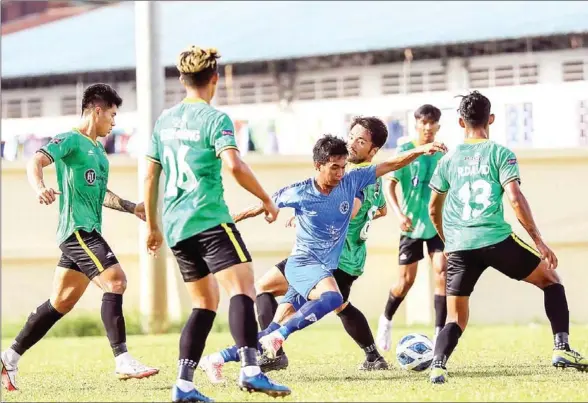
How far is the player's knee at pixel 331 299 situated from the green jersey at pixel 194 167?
4.66 ft

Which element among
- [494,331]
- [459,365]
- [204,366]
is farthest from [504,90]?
[204,366]

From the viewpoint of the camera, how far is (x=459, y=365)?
1064cm

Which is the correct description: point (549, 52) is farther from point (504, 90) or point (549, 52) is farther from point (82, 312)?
point (82, 312)

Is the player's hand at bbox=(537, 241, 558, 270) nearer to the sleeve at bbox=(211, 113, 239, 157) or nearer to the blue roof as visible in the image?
the sleeve at bbox=(211, 113, 239, 157)

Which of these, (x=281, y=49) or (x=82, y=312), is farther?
(x=281, y=49)

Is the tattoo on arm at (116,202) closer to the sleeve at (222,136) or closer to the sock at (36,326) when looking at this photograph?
the sock at (36,326)

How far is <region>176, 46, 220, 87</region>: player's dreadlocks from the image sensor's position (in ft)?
25.6

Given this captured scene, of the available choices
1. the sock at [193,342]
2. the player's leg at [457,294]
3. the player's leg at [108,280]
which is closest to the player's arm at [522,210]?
the player's leg at [457,294]

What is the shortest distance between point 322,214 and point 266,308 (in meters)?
1.23

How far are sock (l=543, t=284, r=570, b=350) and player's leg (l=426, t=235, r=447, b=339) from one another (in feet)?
6.51

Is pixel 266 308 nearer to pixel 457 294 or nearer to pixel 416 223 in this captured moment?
pixel 457 294

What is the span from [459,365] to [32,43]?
72.0ft

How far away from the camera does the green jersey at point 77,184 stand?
9.32 metres

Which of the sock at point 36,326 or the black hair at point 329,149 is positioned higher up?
the black hair at point 329,149
